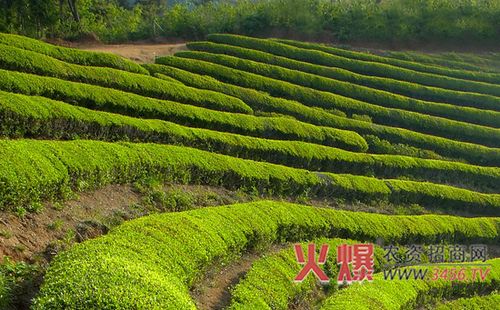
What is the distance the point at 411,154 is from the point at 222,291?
1991cm

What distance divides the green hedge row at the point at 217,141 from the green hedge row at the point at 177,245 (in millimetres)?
4886

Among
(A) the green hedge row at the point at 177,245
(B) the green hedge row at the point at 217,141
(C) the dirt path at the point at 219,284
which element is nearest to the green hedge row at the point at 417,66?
(B) the green hedge row at the point at 217,141

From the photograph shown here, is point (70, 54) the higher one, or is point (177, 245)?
point (70, 54)

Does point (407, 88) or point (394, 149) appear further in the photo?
point (407, 88)

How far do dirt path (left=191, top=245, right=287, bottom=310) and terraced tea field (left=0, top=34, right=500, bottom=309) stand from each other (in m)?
0.06

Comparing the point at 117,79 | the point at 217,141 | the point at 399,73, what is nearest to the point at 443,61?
the point at 399,73

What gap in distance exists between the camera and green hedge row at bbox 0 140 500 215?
12.5 metres

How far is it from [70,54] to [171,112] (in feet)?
23.0

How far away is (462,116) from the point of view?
36.0m

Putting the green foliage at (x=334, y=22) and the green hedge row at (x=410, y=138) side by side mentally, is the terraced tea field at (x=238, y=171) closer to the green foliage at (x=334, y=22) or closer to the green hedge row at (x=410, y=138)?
the green hedge row at (x=410, y=138)

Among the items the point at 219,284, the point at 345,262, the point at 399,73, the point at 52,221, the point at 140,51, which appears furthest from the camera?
the point at 399,73

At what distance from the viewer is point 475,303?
1770 centimetres

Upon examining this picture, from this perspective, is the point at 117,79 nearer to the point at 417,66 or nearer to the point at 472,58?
the point at 417,66

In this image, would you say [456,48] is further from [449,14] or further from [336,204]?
[336,204]
